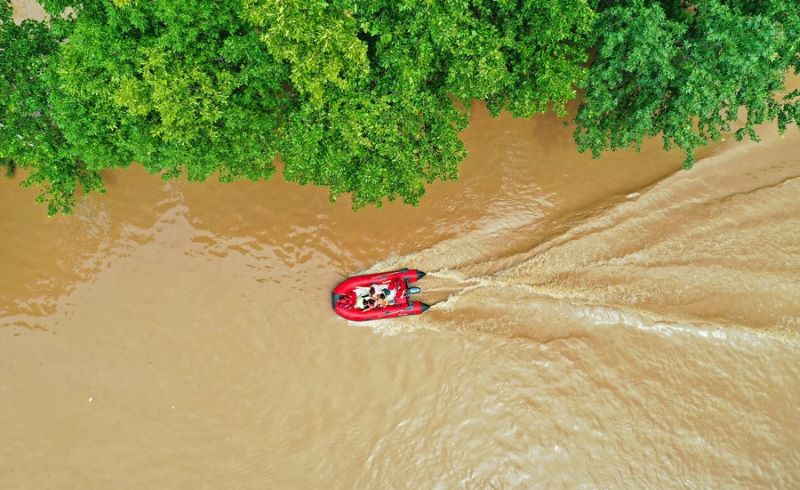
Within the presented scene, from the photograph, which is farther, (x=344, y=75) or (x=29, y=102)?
(x=29, y=102)

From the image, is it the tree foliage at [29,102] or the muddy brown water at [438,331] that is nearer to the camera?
the tree foliage at [29,102]

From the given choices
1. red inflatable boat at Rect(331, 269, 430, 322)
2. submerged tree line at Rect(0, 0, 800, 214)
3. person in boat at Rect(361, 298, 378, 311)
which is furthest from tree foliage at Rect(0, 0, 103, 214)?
person in boat at Rect(361, 298, 378, 311)

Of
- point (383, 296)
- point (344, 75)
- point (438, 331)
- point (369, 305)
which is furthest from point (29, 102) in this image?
point (438, 331)

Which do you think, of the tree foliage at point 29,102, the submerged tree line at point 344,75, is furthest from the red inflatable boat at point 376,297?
the tree foliage at point 29,102

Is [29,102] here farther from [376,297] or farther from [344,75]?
[376,297]

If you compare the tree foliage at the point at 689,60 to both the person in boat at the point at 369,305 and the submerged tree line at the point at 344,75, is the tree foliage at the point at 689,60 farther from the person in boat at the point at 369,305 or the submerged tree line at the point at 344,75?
the person in boat at the point at 369,305
